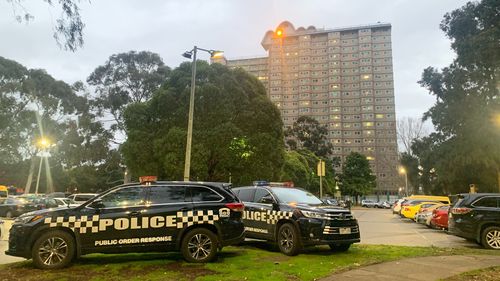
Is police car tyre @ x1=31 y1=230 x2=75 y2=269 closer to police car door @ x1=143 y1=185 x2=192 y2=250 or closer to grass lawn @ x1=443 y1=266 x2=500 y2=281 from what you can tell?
police car door @ x1=143 y1=185 x2=192 y2=250

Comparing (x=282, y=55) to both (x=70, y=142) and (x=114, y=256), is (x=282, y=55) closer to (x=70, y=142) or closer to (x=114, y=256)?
(x=70, y=142)

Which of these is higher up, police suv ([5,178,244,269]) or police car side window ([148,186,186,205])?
police car side window ([148,186,186,205])

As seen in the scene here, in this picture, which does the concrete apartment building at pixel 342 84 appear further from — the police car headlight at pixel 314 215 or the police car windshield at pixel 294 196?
the police car headlight at pixel 314 215

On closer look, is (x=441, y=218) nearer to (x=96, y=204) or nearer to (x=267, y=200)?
(x=267, y=200)

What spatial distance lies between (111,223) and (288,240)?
A: 4180 mm

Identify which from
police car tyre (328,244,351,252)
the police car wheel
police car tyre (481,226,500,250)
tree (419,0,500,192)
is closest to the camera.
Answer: the police car wheel

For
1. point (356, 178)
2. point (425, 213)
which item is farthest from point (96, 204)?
point (356, 178)

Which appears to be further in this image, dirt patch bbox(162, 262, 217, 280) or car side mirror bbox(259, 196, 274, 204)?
car side mirror bbox(259, 196, 274, 204)

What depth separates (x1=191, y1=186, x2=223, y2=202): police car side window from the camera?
9211 mm

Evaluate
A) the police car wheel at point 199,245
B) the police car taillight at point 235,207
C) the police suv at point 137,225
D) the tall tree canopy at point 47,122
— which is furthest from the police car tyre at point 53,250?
the tall tree canopy at point 47,122

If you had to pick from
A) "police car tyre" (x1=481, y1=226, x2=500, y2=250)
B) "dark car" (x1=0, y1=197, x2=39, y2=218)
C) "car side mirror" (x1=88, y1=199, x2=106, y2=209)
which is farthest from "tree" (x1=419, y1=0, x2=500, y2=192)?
"dark car" (x1=0, y1=197, x2=39, y2=218)

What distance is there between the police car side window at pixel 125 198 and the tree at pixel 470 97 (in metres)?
29.9

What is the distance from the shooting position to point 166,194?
29.6ft

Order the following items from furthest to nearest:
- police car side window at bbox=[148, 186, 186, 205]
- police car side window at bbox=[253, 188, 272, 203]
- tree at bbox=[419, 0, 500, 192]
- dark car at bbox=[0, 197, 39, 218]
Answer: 1. tree at bbox=[419, 0, 500, 192]
2. dark car at bbox=[0, 197, 39, 218]
3. police car side window at bbox=[253, 188, 272, 203]
4. police car side window at bbox=[148, 186, 186, 205]
